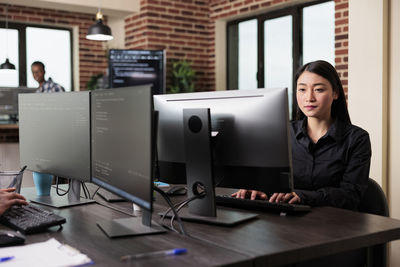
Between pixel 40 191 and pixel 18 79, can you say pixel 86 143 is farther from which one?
pixel 18 79

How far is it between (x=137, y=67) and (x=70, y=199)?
3585 mm

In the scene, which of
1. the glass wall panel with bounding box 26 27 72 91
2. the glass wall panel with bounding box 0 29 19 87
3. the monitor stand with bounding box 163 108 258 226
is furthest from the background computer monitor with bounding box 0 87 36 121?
the monitor stand with bounding box 163 108 258 226

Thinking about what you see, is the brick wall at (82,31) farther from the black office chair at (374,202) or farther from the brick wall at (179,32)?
the black office chair at (374,202)

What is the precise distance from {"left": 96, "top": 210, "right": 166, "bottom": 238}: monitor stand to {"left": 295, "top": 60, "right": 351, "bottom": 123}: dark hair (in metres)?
1.15

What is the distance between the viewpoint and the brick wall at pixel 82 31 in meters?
6.69

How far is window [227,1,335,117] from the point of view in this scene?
4750mm

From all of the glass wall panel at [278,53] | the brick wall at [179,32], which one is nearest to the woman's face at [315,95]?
the glass wall panel at [278,53]

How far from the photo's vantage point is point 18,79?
673cm

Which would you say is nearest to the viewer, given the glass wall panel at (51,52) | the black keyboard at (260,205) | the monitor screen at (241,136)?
the monitor screen at (241,136)

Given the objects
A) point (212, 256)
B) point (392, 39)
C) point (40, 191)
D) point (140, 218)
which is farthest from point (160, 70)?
point (212, 256)

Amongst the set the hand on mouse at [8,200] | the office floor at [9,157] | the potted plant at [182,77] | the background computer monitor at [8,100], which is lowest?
the office floor at [9,157]

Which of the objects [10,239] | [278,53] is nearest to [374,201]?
[10,239]

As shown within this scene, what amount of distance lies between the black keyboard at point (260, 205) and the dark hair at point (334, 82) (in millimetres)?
681

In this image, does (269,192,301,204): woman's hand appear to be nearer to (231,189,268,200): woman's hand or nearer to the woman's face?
(231,189,268,200): woman's hand
